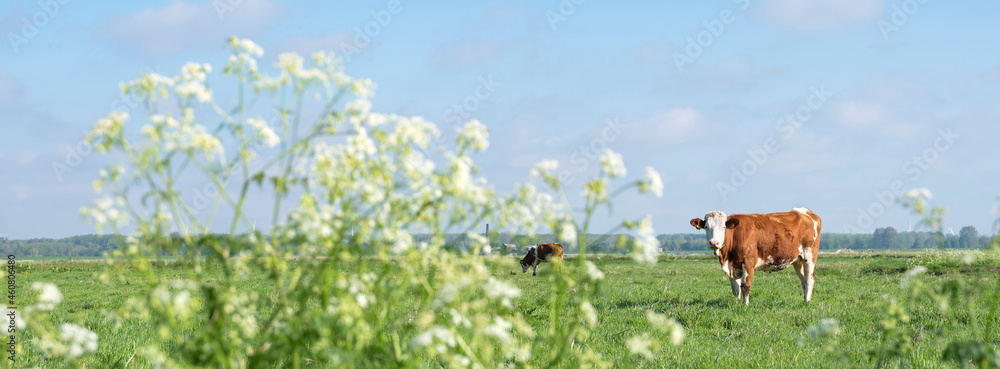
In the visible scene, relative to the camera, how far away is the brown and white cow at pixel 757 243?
1504 cm

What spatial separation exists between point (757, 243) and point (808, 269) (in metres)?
1.64

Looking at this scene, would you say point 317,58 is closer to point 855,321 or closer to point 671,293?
point 855,321

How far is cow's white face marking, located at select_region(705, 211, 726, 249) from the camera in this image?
14.9 metres

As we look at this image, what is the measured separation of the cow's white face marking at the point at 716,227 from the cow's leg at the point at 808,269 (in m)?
2.47

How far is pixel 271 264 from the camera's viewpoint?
3121 mm

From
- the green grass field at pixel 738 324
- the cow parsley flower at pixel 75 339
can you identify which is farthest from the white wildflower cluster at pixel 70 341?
the green grass field at pixel 738 324

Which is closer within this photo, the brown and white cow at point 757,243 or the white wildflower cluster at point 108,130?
the white wildflower cluster at point 108,130

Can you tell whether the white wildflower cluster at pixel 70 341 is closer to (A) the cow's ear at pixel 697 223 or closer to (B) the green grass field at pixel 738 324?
(B) the green grass field at pixel 738 324

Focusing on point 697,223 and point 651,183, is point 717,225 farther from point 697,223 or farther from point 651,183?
point 651,183

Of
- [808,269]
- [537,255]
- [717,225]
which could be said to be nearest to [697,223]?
[717,225]

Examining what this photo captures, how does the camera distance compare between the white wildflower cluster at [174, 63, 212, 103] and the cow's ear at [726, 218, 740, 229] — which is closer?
the white wildflower cluster at [174, 63, 212, 103]

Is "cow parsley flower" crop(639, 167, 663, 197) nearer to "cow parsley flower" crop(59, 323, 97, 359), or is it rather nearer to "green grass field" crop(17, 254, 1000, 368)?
"green grass field" crop(17, 254, 1000, 368)

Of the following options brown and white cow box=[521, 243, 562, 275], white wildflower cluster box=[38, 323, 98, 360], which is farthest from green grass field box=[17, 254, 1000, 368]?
brown and white cow box=[521, 243, 562, 275]

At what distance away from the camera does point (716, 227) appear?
49.3 ft
